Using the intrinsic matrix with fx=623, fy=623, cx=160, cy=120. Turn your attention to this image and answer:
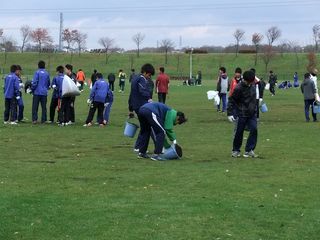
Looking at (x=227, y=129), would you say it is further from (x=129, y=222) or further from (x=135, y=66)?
(x=135, y=66)

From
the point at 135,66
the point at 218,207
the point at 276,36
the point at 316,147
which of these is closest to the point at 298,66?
the point at 276,36

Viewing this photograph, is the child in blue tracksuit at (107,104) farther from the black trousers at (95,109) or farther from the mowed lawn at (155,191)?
the mowed lawn at (155,191)

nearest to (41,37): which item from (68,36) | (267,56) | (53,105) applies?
(68,36)

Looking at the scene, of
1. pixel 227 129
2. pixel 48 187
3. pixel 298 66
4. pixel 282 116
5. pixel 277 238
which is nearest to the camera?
pixel 277 238

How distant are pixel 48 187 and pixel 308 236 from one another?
4200 millimetres

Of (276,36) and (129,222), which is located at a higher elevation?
(276,36)

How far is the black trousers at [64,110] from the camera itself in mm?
19516

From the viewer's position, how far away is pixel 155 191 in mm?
9133

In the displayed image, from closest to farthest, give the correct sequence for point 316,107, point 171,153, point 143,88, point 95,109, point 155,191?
point 155,191
point 171,153
point 143,88
point 95,109
point 316,107

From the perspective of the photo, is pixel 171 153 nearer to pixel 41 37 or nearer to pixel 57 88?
pixel 57 88

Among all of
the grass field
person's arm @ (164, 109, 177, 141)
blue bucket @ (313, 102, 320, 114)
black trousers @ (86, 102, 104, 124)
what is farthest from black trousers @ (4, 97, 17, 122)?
blue bucket @ (313, 102, 320, 114)

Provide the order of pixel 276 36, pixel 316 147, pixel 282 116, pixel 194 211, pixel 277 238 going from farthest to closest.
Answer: pixel 276 36
pixel 282 116
pixel 316 147
pixel 194 211
pixel 277 238

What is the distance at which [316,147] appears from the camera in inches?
572

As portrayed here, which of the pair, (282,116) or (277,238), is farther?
(282,116)
